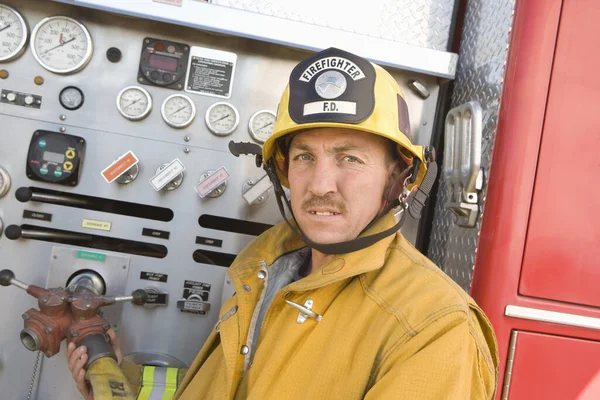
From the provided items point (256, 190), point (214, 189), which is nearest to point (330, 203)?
point (256, 190)

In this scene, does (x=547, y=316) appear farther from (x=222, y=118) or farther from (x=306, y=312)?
(x=222, y=118)

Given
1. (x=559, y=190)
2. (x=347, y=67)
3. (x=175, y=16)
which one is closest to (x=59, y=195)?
(x=175, y=16)

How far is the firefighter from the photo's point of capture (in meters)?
1.18

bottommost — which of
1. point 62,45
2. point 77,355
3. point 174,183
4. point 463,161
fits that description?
point 77,355

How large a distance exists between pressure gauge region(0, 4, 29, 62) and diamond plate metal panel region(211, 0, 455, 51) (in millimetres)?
804

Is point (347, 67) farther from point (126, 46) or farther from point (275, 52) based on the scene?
point (126, 46)

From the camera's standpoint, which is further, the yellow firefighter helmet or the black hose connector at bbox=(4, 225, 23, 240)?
the black hose connector at bbox=(4, 225, 23, 240)

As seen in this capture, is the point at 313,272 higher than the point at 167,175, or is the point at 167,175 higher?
the point at 167,175

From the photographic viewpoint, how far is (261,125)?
216 centimetres

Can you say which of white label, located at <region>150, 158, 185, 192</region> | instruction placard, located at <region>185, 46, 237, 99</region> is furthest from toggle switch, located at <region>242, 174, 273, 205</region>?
instruction placard, located at <region>185, 46, 237, 99</region>

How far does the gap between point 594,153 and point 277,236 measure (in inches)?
46.8

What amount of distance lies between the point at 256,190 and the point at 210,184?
0.65ft

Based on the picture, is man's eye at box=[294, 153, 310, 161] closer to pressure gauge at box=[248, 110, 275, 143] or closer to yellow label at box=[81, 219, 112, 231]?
pressure gauge at box=[248, 110, 275, 143]

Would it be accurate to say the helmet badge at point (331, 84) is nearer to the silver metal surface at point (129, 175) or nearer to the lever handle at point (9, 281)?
the silver metal surface at point (129, 175)
